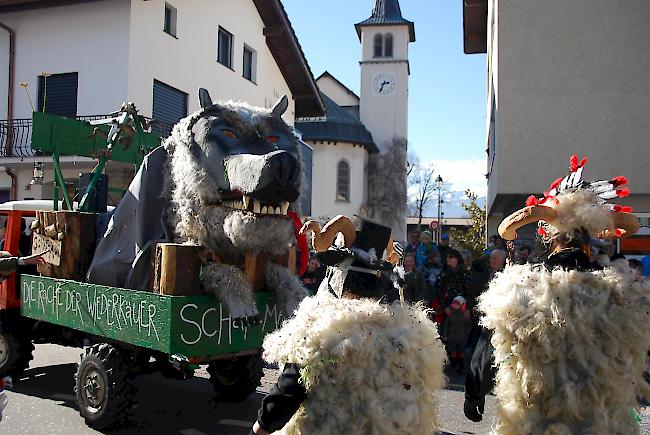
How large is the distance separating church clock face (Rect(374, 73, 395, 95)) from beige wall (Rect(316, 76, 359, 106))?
2019 millimetres

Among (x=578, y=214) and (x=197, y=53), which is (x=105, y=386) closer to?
(x=578, y=214)

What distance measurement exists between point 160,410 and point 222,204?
2354 mm

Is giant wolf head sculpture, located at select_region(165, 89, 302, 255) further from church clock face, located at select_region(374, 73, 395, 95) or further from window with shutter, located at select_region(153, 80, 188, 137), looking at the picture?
church clock face, located at select_region(374, 73, 395, 95)

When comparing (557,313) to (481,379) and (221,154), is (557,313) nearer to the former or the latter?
(481,379)

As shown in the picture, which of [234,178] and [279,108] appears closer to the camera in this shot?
[234,178]

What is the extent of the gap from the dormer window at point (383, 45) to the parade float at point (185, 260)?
1374 inches

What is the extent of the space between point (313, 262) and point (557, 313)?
6221 mm

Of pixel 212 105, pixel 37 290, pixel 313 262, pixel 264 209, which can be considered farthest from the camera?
pixel 313 262

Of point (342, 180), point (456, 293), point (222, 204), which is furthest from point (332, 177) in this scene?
point (222, 204)

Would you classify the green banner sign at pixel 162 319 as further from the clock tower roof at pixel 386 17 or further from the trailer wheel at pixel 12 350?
the clock tower roof at pixel 386 17

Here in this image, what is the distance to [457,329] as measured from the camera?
721 cm

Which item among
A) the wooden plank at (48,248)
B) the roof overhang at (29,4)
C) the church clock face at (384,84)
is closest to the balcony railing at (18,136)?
the roof overhang at (29,4)

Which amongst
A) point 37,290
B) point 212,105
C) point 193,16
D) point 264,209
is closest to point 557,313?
point 264,209

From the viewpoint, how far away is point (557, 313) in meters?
2.67
